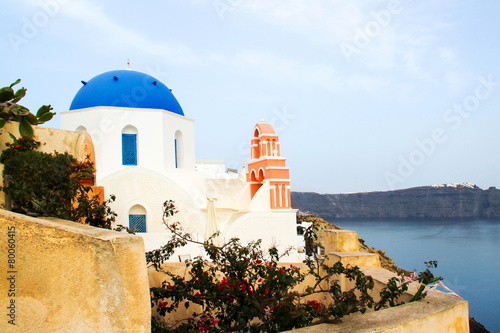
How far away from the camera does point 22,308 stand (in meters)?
2.38

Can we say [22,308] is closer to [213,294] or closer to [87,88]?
[213,294]

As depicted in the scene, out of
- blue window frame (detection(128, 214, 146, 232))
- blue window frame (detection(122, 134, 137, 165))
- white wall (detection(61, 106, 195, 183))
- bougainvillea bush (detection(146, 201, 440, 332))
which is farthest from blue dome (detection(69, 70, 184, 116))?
bougainvillea bush (detection(146, 201, 440, 332))

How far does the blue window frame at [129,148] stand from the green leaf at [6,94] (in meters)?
7.21

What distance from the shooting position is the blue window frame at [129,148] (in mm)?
12227

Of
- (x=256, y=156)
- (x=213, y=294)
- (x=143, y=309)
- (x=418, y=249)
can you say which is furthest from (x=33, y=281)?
(x=418, y=249)

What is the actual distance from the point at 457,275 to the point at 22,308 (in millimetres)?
32238

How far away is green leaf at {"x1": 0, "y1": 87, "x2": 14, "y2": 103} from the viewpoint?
15.9ft

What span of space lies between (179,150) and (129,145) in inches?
58.4

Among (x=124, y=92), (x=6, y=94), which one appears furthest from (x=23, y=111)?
(x=124, y=92)

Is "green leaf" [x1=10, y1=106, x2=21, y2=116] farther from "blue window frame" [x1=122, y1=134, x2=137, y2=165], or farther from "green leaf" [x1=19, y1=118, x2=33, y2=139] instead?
"blue window frame" [x1=122, y1=134, x2=137, y2=165]

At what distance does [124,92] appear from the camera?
1242 centimetres

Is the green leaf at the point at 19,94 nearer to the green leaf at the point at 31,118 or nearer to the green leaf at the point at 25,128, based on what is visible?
the green leaf at the point at 31,118

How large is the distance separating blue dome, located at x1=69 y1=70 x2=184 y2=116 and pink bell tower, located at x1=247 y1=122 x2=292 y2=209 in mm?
2824

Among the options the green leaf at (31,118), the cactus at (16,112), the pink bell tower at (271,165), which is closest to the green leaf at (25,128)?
the cactus at (16,112)
